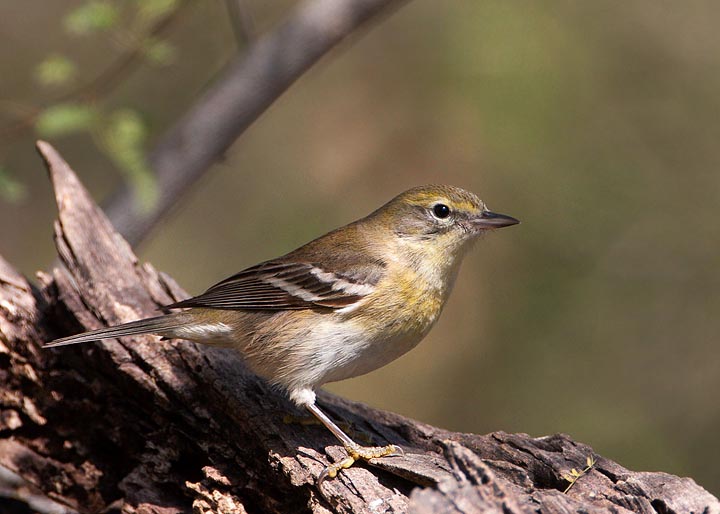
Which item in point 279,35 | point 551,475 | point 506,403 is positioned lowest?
point 551,475

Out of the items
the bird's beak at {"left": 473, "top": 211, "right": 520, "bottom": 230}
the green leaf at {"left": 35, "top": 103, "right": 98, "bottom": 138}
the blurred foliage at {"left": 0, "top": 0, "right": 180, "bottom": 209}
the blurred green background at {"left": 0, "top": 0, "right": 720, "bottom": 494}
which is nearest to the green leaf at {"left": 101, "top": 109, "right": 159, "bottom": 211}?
the blurred foliage at {"left": 0, "top": 0, "right": 180, "bottom": 209}

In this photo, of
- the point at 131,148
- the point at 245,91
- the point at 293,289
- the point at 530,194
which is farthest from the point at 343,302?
the point at 530,194

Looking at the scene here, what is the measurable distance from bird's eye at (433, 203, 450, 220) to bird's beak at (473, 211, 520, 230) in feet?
0.59

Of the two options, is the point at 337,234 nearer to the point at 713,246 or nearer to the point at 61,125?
the point at 61,125

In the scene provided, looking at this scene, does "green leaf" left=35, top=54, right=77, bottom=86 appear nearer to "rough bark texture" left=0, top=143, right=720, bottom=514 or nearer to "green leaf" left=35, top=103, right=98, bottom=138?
"green leaf" left=35, top=103, right=98, bottom=138

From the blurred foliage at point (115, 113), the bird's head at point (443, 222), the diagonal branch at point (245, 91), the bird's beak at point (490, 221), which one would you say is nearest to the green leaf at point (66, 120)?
the blurred foliage at point (115, 113)

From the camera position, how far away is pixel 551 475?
409 centimetres

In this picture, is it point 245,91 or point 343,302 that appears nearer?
point 343,302

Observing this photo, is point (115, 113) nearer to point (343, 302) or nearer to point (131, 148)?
point (131, 148)

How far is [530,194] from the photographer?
8.27m

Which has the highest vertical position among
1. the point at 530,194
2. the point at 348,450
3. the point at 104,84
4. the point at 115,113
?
the point at 530,194

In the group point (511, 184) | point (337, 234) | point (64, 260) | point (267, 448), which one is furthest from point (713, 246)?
point (64, 260)

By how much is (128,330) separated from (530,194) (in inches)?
195

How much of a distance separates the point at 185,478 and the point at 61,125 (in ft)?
7.57
